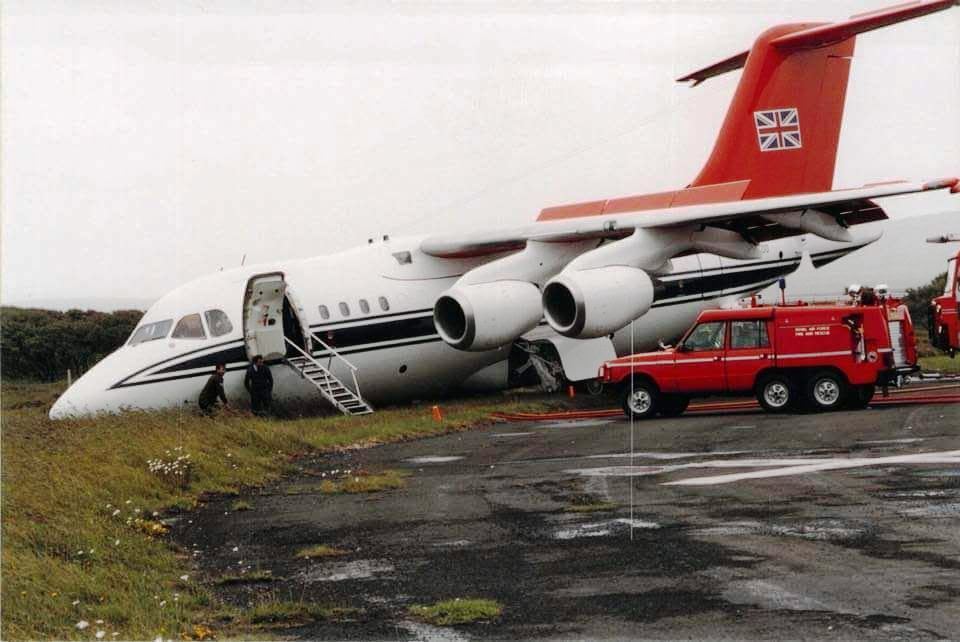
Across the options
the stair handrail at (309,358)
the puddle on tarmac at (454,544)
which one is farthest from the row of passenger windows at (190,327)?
the puddle on tarmac at (454,544)

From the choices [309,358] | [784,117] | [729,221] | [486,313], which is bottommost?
Answer: [309,358]

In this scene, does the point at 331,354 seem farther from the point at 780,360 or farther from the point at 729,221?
the point at 780,360

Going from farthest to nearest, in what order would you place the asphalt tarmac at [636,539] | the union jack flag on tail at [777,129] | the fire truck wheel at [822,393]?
the union jack flag on tail at [777,129], the fire truck wheel at [822,393], the asphalt tarmac at [636,539]

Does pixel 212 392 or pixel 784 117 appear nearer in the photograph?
pixel 212 392

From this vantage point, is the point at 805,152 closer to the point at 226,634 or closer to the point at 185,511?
the point at 185,511

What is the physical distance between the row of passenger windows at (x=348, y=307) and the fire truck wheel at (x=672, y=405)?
530cm

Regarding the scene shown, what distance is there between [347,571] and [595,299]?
1148cm

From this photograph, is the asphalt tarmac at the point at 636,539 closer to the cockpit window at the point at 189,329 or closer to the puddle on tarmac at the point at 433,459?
the puddle on tarmac at the point at 433,459

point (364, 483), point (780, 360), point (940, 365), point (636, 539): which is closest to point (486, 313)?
point (780, 360)

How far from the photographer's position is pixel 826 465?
44.5 ft

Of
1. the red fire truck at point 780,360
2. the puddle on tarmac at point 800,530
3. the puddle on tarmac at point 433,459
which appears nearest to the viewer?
the puddle on tarmac at point 800,530

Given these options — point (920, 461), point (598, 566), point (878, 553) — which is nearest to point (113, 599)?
point (598, 566)

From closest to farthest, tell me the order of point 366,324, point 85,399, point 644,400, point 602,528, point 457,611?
point 457,611, point 602,528, point 85,399, point 644,400, point 366,324

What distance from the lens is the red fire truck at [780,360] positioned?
19641 mm
